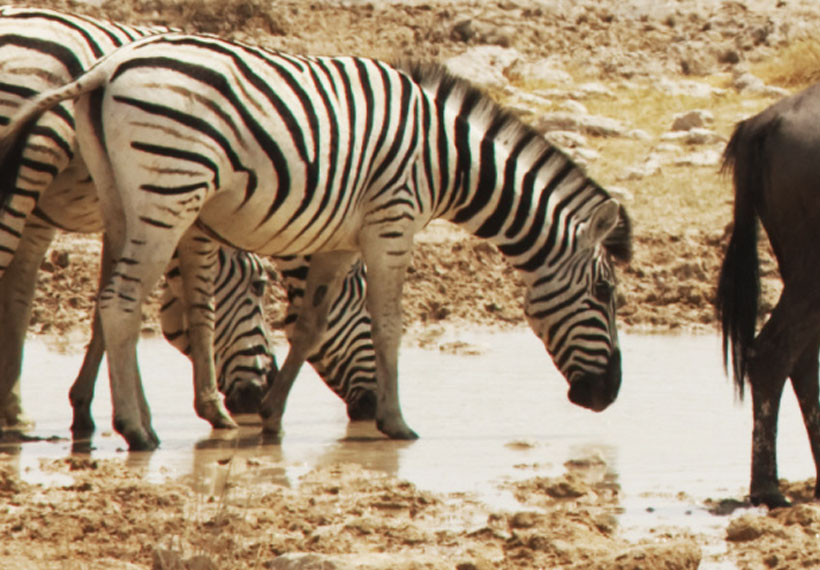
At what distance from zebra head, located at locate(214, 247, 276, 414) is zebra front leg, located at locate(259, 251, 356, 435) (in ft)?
1.70

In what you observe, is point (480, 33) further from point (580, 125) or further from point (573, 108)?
point (580, 125)

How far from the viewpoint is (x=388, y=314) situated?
317 inches

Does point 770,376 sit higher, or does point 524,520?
point 770,376

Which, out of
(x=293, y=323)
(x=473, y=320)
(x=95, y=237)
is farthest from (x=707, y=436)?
(x=95, y=237)

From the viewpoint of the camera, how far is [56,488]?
20.6 feet

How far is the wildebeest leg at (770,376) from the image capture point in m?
6.14

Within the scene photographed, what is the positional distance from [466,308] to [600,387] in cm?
432

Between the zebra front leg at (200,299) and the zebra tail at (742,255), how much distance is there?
2.65m

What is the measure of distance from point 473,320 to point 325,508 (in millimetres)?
6657

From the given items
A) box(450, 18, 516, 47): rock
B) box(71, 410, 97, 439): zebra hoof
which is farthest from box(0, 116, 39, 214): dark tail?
box(450, 18, 516, 47): rock

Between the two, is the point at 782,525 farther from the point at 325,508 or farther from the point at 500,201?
the point at 500,201

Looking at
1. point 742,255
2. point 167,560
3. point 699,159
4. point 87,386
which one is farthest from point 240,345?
point 699,159

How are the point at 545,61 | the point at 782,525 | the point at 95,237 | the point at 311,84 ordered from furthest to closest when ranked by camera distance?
the point at 545,61 < the point at 95,237 < the point at 311,84 < the point at 782,525

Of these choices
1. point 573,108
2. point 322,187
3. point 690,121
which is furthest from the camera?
point 573,108
